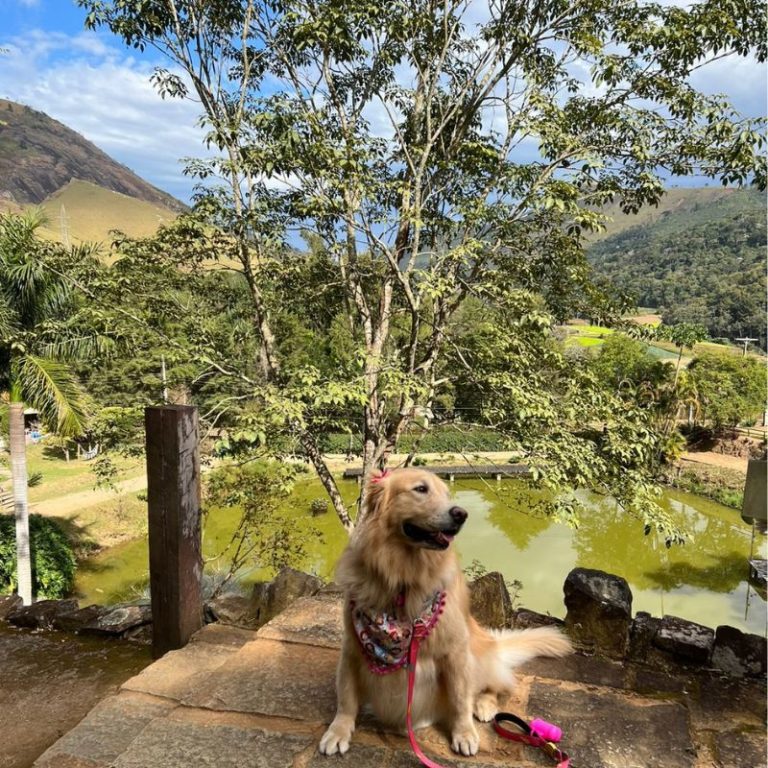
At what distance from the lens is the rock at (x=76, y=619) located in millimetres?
4227

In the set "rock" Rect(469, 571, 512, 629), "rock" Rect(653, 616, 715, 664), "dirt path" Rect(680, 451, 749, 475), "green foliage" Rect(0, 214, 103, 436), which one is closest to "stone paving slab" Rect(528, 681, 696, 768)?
"rock" Rect(653, 616, 715, 664)

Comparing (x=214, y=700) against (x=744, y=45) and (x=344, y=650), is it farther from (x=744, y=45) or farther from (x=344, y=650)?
(x=744, y=45)

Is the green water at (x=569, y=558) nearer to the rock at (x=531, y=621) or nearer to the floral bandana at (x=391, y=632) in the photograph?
the rock at (x=531, y=621)

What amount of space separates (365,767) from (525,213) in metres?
7.15

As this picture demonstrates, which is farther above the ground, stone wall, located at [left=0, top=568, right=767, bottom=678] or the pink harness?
the pink harness

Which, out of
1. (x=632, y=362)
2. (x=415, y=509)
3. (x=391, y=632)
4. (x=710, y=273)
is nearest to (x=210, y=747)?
(x=391, y=632)

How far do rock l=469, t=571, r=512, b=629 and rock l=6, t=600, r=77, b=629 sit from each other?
3.47m

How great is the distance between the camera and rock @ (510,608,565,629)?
3.23 metres

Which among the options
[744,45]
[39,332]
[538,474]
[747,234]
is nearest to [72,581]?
[39,332]

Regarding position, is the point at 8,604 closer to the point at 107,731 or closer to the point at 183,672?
the point at 183,672

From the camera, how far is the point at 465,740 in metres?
2.04

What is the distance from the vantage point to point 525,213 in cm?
750

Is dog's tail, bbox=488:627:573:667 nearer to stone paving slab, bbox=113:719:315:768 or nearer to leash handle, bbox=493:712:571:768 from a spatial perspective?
leash handle, bbox=493:712:571:768

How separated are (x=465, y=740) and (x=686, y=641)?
147cm
